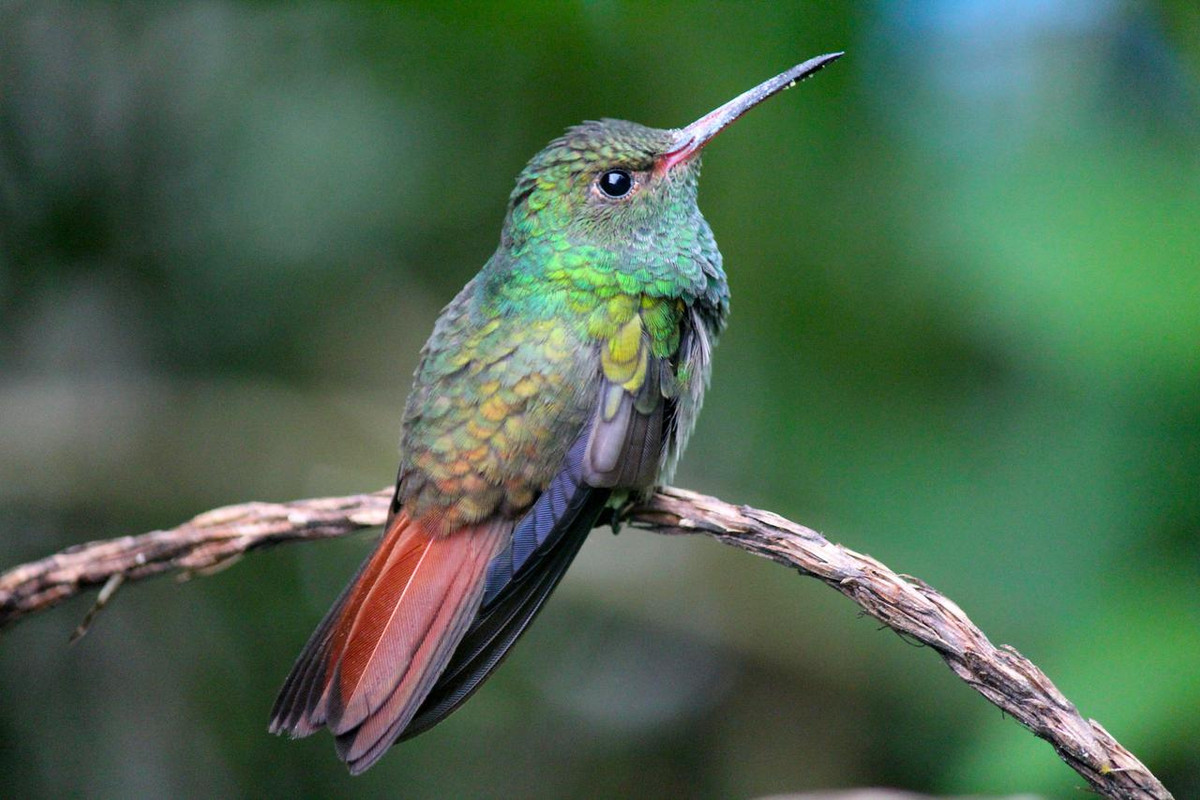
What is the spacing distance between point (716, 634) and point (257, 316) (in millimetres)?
2000

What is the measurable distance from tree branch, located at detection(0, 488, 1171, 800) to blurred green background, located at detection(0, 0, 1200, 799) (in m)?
1.37

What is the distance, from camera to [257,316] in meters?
3.91

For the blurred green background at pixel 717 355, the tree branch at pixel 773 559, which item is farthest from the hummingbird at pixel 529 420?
the blurred green background at pixel 717 355

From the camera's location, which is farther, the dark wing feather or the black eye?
the black eye

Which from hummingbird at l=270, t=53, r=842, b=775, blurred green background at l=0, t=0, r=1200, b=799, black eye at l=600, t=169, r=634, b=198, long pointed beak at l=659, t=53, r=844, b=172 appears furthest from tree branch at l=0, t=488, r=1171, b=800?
blurred green background at l=0, t=0, r=1200, b=799

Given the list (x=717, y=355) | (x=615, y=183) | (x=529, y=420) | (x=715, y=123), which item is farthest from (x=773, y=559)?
(x=717, y=355)

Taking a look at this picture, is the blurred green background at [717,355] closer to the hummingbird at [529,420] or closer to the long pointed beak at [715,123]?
the long pointed beak at [715,123]

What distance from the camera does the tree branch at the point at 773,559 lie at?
1481mm

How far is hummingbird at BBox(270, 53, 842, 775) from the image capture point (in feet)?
6.92

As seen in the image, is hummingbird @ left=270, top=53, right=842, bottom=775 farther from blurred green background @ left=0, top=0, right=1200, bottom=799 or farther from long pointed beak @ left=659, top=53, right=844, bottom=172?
blurred green background @ left=0, top=0, right=1200, bottom=799

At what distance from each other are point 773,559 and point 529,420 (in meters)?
0.69

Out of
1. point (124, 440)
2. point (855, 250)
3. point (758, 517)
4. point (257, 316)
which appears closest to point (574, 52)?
point (855, 250)

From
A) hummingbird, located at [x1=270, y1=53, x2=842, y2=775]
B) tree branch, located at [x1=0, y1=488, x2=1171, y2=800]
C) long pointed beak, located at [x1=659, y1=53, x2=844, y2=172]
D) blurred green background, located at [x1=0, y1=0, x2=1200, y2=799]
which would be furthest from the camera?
blurred green background, located at [x1=0, y1=0, x2=1200, y2=799]

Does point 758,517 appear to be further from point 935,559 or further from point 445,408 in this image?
point 935,559
